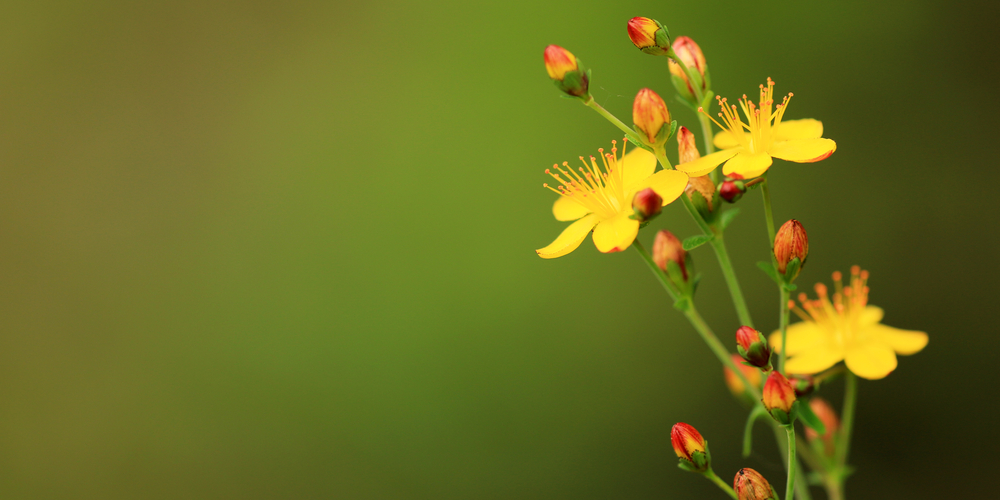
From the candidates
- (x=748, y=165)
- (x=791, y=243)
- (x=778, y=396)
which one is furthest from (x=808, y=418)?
(x=748, y=165)

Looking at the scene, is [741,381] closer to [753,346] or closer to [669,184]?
[753,346]

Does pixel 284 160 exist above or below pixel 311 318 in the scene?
above

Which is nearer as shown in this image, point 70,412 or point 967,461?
point 967,461

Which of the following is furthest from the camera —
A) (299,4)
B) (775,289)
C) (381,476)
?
(299,4)

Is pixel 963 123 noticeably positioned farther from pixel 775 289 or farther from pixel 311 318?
pixel 311 318

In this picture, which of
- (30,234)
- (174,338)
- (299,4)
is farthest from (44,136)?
(299,4)

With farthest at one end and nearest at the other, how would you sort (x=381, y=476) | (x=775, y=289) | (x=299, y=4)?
1. (x=299, y=4)
2. (x=381, y=476)
3. (x=775, y=289)

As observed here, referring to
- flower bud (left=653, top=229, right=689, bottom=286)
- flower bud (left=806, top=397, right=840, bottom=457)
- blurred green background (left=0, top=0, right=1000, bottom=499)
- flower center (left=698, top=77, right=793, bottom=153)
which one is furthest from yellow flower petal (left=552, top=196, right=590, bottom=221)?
blurred green background (left=0, top=0, right=1000, bottom=499)

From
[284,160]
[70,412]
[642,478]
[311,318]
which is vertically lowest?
[70,412]
